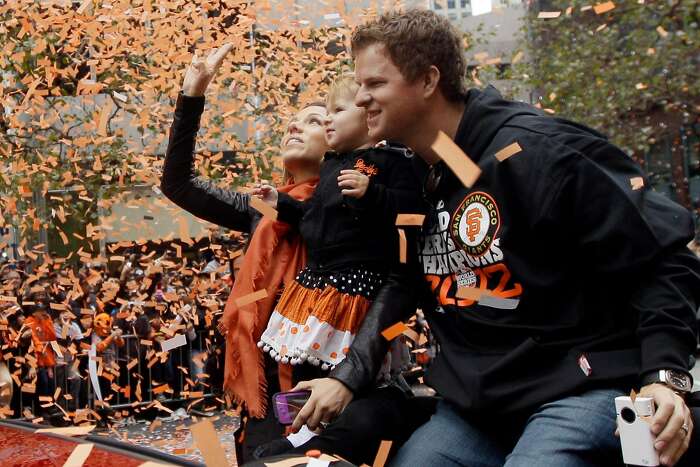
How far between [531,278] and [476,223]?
0.66 ft

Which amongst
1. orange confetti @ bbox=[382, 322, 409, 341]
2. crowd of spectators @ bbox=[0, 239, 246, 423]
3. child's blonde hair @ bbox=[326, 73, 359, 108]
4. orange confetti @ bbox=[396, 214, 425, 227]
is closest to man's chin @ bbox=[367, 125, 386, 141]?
orange confetti @ bbox=[396, 214, 425, 227]

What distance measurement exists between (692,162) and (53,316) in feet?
59.2

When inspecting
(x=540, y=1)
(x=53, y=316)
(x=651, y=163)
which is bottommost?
(x=651, y=163)

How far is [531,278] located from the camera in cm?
201

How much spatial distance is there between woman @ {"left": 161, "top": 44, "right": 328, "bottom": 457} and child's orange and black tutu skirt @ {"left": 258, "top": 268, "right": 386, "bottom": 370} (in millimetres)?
123

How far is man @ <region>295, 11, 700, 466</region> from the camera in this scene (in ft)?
6.24

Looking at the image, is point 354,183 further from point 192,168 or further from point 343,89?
point 192,168

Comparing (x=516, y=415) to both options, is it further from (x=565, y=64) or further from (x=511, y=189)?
(x=565, y=64)

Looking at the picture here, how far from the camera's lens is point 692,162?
72.1ft

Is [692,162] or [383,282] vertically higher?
[383,282]

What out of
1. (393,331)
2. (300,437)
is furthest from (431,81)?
(300,437)

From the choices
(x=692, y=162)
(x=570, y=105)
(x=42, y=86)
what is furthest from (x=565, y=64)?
(x=42, y=86)

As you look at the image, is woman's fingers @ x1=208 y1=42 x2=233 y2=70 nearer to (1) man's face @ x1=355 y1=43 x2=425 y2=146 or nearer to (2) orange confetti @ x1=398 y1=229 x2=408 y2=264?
(1) man's face @ x1=355 y1=43 x2=425 y2=146

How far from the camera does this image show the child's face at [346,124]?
2783mm
